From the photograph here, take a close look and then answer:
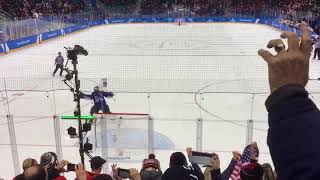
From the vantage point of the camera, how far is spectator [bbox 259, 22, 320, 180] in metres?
0.72

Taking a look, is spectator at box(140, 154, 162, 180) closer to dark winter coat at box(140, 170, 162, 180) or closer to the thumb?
dark winter coat at box(140, 170, 162, 180)

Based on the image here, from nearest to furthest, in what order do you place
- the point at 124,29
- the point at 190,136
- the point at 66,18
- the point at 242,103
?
the point at 190,136, the point at 242,103, the point at 66,18, the point at 124,29

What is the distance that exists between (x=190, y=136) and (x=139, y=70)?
23.2ft

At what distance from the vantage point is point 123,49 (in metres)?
19.9

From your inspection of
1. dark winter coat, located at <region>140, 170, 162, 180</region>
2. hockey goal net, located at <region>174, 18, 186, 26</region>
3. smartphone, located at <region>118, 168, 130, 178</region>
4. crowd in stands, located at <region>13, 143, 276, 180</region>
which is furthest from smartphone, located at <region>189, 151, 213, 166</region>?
hockey goal net, located at <region>174, 18, 186, 26</region>

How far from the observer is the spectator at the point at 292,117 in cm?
72

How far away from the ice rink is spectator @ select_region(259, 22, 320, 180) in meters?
5.36

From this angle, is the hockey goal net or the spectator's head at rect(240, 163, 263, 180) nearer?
the spectator's head at rect(240, 163, 263, 180)

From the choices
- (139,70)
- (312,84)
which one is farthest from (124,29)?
(312,84)

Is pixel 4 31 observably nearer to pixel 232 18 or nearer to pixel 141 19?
pixel 141 19

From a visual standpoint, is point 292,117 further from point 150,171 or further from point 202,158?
point 202,158

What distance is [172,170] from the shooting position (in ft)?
9.90

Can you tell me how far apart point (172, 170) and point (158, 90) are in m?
8.40

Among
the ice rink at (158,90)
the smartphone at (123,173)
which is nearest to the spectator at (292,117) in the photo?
the smartphone at (123,173)
